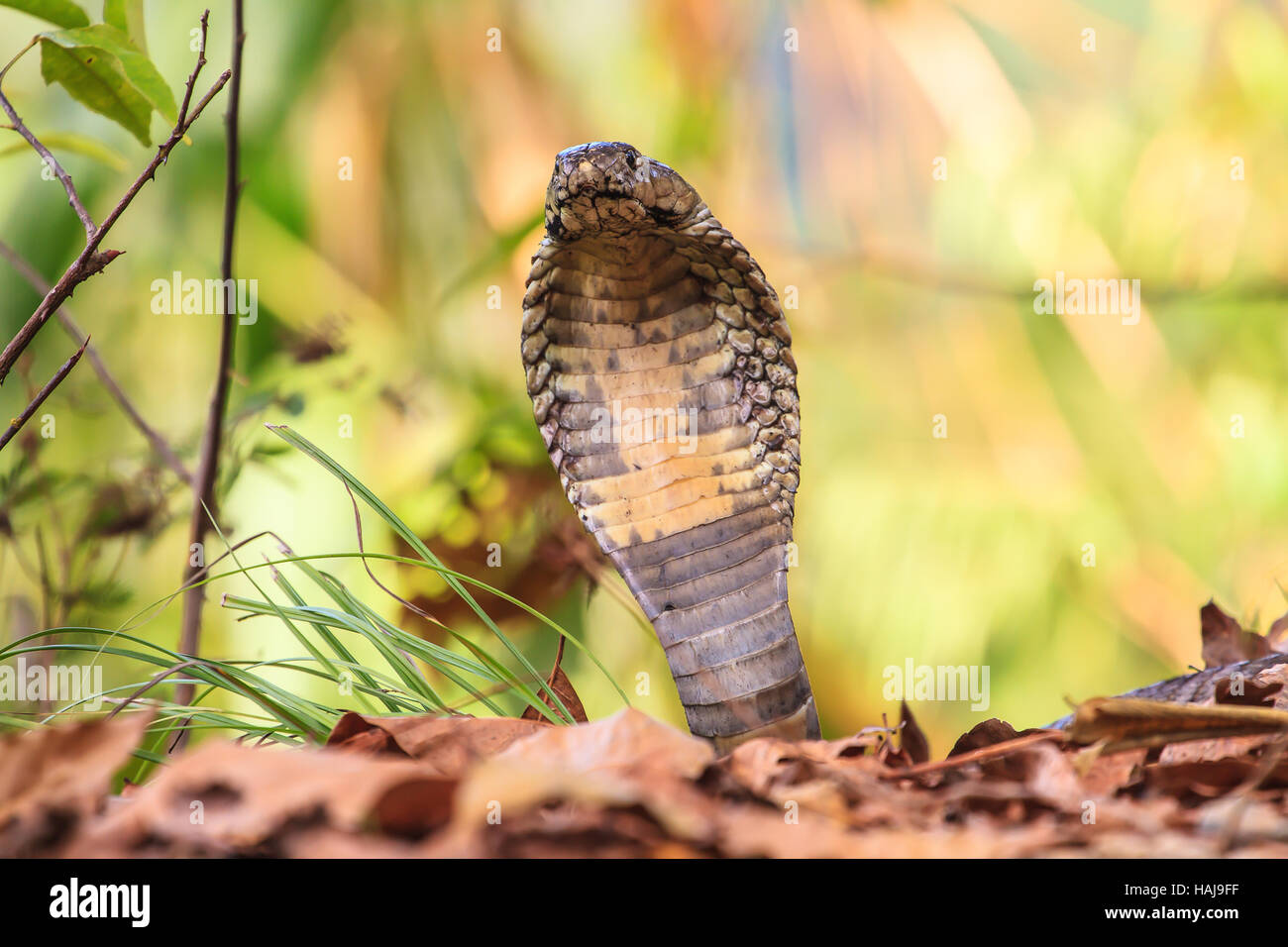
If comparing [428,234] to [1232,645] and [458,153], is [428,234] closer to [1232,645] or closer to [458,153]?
[458,153]

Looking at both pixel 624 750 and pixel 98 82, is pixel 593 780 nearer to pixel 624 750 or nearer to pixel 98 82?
pixel 624 750

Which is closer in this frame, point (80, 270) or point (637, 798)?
point (637, 798)

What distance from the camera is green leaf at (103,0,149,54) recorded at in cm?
99

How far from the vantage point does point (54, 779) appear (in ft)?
1.81

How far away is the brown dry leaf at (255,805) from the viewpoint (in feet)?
1.60

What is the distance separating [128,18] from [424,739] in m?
0.89

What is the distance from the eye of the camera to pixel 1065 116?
7.67ft

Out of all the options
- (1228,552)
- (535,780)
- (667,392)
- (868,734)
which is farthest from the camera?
(1228,552)

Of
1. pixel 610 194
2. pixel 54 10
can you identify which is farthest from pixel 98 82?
pixel 610 194

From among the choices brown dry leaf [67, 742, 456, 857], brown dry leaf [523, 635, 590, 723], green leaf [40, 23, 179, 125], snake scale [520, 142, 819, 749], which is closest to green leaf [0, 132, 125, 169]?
green leaf [40, 23, 179, 125]

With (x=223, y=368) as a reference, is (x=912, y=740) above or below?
below

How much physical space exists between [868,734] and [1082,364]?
1784mm

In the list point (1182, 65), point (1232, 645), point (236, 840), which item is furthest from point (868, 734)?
point (1182, 65)

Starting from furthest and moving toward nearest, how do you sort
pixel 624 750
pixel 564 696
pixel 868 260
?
pixel 868 260 → pixel 564 696 → pixel 624 750
